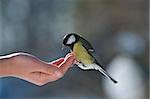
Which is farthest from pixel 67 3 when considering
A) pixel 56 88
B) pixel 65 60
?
pixel 65 60

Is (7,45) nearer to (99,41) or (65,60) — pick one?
(99,41)

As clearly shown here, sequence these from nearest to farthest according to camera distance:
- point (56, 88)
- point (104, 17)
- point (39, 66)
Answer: point (39, 66) < point (56, 88) < point (104, 17)

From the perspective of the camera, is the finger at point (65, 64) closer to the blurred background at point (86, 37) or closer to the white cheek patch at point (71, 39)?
the white cheek patch at point (71, 39)

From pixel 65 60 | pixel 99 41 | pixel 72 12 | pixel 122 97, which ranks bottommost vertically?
pixel 122 97

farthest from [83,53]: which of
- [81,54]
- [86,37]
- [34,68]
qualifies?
[86,37]

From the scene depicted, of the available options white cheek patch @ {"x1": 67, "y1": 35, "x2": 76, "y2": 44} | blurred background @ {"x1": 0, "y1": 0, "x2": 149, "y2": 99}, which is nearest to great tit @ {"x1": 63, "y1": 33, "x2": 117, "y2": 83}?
white cheek patch @ {"x1": 67, "y1": 35, "x2": 76, "y2": 44}

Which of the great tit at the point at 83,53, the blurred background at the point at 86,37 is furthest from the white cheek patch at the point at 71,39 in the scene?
the blurred background at the point at 86,37
